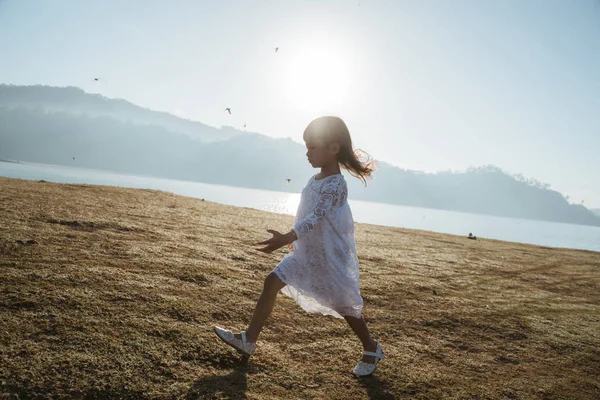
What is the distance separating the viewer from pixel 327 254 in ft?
9.18

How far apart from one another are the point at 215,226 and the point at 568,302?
692 cm

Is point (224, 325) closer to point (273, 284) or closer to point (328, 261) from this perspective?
point (273, 284)

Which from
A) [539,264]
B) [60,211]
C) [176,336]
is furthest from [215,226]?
[539,264]

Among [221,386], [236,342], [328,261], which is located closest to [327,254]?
[328,261]

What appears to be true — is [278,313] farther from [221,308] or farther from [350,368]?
[350,368]

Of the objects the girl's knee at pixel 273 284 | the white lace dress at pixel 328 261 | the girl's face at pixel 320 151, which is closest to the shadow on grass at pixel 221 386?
the girl's knee at pixel 273 284

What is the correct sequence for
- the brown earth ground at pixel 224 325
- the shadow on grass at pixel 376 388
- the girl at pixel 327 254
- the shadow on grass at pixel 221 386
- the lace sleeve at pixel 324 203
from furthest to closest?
1. the girl at pixel 327 254
2. the lace sleeve at pixel 324 203
3. the shadow on grass at pixel 376 388
4. the brown earth ground at pixel 224 325
5. the shadow on grass at pixel 221 386

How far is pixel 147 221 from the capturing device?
7121 millimetres

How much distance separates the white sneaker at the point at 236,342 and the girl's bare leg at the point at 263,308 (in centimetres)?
3

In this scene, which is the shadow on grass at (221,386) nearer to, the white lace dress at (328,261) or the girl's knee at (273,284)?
the girl's knee at (273,284)

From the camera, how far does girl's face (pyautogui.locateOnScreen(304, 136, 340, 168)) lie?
2879 millimetres

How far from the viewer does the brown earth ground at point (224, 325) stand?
2252 mm

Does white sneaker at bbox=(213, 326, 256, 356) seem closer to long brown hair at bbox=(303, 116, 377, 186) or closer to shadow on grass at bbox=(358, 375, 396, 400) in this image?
shadow on grass at bbox=(358, 375, 396, 400)

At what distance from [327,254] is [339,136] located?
3.15 ft
